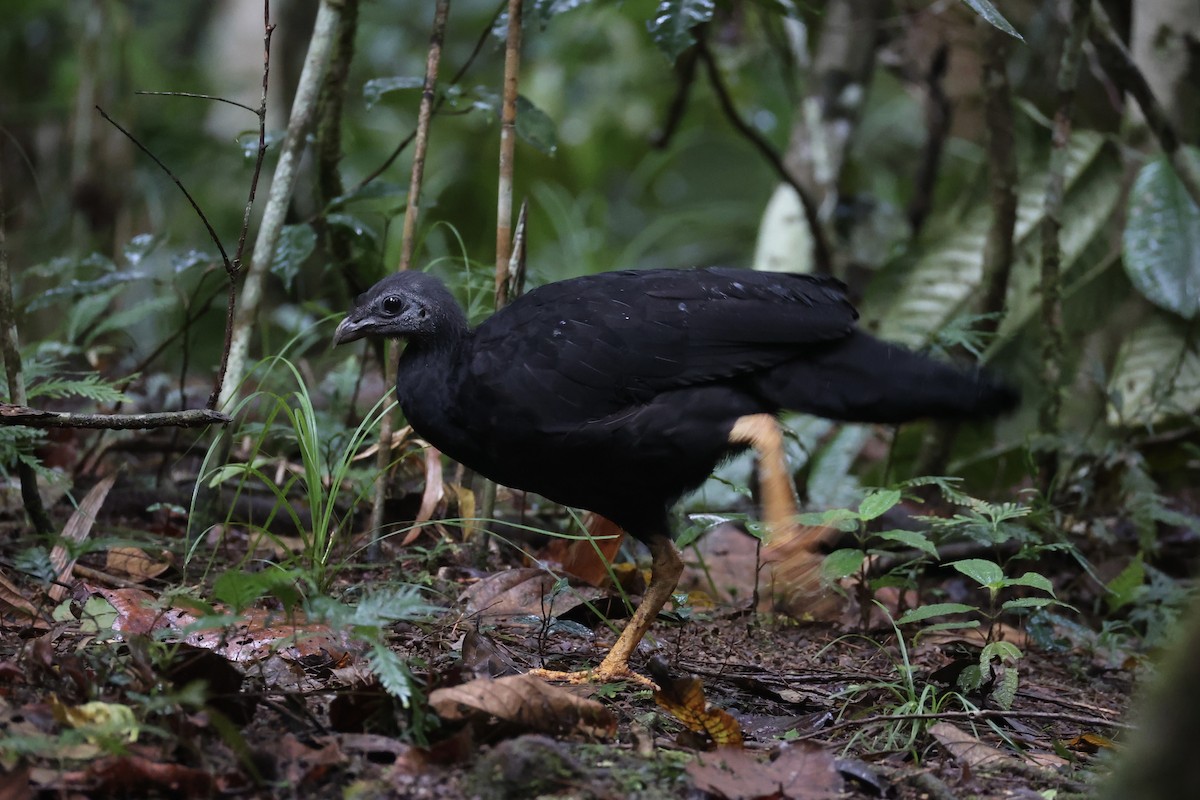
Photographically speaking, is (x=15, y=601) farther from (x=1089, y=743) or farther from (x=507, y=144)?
(x=1089, y=743)

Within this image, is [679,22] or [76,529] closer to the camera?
[76,529]

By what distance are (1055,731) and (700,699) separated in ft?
3.73

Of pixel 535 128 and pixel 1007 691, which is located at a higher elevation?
pixel 535 128

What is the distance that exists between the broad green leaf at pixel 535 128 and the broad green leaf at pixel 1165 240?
2.73 m

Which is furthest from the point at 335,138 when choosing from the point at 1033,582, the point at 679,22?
the point at 1033,582

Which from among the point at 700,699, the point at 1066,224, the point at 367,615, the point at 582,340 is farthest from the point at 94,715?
the point at 1066,224

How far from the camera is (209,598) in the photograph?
3.19m

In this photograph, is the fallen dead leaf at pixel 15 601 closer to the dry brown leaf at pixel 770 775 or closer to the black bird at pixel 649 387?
the black bird at pixel 649 387

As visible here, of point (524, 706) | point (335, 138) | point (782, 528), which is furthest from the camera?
point (335, 138)

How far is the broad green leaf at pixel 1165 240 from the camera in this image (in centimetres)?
511

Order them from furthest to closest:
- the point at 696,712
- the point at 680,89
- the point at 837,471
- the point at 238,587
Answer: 1. the point at 680,89
2. the point at 837,471
3. the point at 696,712
4. the point at 238,587

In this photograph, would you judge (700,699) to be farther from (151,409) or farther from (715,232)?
(715,232)

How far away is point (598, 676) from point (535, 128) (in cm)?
200

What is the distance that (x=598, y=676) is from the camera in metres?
3.18
